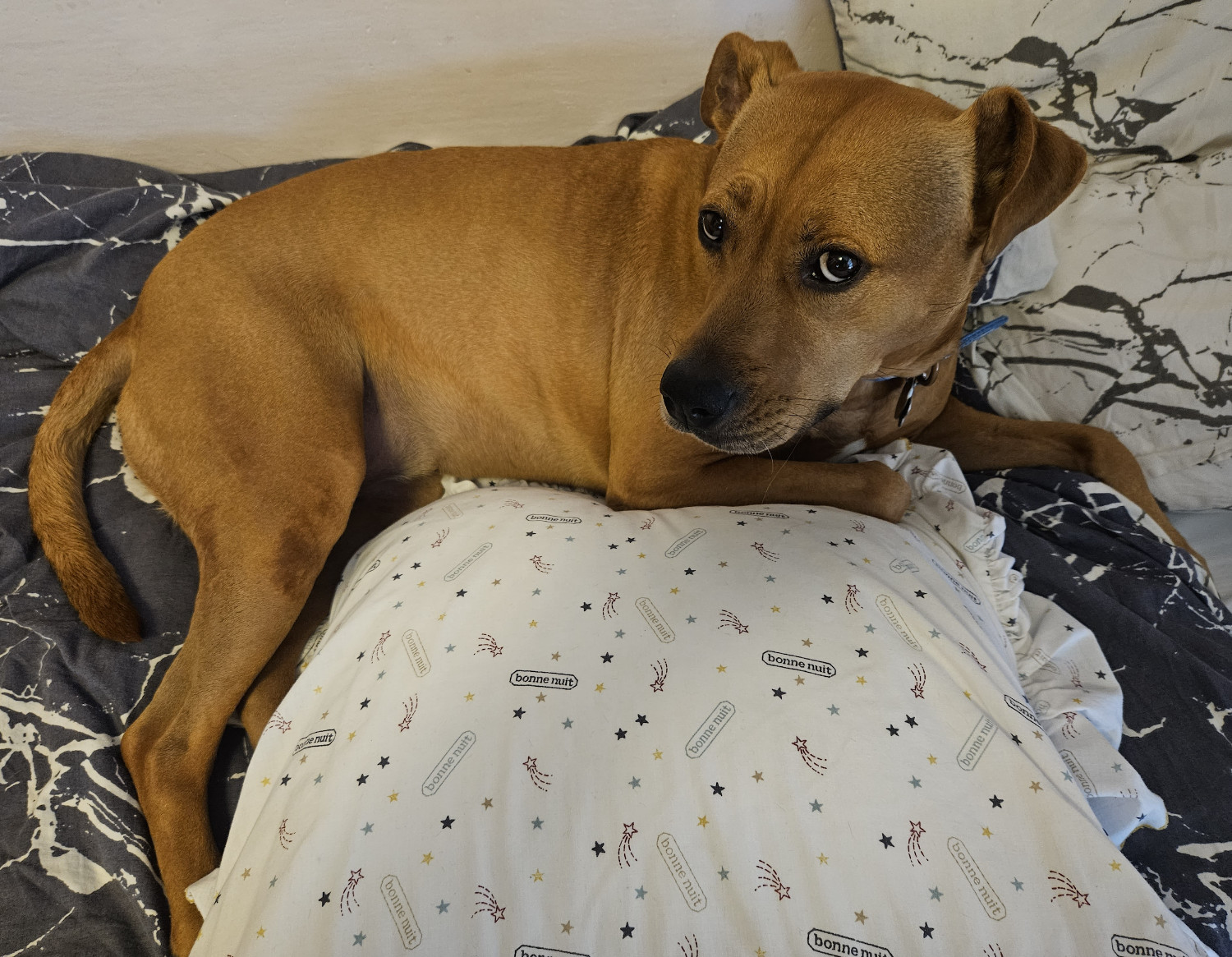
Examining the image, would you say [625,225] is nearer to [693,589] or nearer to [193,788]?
[693,589]

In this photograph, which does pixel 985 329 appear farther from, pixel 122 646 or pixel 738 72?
pixel 122 646

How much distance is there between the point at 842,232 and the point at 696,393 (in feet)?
1.44

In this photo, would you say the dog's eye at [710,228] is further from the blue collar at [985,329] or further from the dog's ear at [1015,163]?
the blue collar at [985,329]

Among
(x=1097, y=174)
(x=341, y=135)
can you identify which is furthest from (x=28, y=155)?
(x=1097, y=174)

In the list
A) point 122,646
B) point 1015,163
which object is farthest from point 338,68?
point 1015,163

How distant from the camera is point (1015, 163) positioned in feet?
4.92

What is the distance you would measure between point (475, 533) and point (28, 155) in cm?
248

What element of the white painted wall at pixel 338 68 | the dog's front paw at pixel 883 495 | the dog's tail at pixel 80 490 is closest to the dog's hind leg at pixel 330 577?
the dog's tail at pixel 80 490

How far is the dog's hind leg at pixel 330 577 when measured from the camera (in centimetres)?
192

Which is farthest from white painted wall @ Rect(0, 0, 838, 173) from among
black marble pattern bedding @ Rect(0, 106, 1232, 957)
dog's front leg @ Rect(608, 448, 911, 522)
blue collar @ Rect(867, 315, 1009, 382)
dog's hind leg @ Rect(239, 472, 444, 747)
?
dog's front leg @ Rect(608, 448, 911, 522)

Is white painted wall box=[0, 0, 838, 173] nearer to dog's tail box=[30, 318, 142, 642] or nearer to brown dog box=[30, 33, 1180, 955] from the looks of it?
brown dog box=[30, 33, 1180, 955]

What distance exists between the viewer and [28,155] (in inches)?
109

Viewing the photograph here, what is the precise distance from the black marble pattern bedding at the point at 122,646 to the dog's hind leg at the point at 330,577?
117mm

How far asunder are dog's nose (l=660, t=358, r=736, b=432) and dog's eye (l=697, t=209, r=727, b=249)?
36 centimetres
